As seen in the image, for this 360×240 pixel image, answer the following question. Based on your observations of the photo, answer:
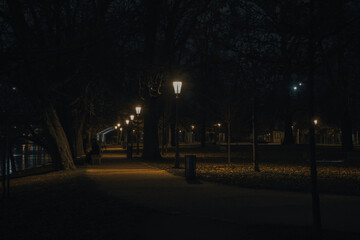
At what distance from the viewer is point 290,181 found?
14.8 metres

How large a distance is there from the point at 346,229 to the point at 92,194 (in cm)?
702

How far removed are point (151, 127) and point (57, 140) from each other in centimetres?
1049

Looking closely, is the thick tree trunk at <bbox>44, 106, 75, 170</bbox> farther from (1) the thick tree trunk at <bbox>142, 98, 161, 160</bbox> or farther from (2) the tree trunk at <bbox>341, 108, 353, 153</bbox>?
(2) the tree trunk at <bbox>341, 108, 353, 153</bbox>

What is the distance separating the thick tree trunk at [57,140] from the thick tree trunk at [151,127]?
381 inches

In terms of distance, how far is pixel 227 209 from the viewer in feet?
30.0

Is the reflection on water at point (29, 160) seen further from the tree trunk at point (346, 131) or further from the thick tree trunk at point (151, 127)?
the tree trunk at point (346, 131)

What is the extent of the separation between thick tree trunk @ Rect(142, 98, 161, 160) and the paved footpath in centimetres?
1641

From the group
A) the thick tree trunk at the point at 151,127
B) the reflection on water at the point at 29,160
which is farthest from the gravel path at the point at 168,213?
the thick tree trunk at the point at 151,127

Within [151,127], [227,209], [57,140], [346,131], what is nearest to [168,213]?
[227,209]

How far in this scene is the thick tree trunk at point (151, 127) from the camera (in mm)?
30125

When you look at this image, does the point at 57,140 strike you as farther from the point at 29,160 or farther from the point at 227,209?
the point at 29,160

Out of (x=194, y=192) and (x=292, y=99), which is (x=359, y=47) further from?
(x=292, y=99)

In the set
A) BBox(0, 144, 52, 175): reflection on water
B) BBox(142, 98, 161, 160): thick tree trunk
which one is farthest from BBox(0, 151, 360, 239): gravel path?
BBox(142, 98, 161, 160): thick tree trunk

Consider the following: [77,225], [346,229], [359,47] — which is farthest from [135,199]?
[359,47]
